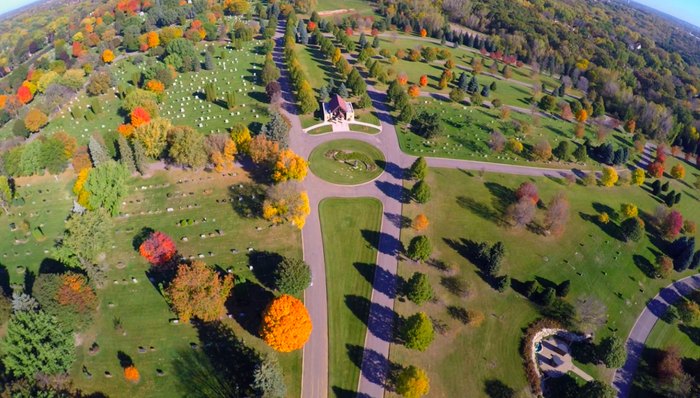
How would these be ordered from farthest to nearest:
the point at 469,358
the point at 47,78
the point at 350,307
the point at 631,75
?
the point at 631,75 < the point at 47,78 < the point at 350,307 < the point at 469,358

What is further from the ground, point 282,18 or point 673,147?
point 282,18

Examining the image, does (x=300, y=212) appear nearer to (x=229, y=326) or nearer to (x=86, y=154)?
(x=229, y=326)

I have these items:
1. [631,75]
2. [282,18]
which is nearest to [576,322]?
[631,75]

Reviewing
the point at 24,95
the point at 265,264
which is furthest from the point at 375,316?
the point at 24,95

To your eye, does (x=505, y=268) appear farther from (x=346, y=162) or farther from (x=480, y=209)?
(x=346, y=162)

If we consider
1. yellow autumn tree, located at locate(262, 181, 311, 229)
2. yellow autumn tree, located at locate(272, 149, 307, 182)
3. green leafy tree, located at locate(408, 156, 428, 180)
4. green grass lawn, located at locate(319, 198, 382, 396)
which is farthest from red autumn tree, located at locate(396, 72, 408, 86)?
yellow autumn tree, located at locate(262, 181, 311, 229)

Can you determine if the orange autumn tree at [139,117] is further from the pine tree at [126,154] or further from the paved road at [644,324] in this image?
the paved road at [644,324]
